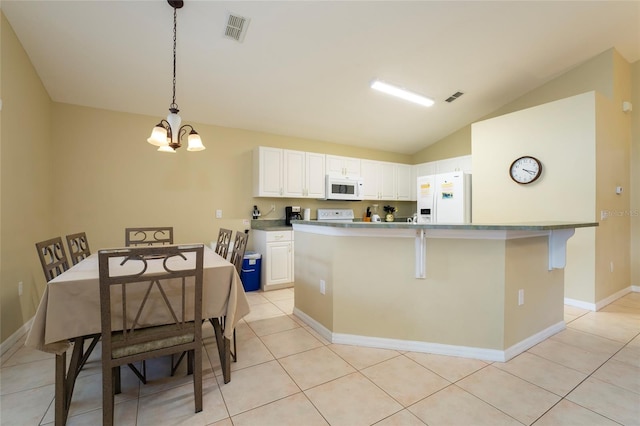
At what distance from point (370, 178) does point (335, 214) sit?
1.03m

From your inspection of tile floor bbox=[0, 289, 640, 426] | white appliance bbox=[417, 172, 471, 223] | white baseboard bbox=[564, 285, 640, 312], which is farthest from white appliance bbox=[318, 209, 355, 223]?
white baseboard bbox=[564, 285, 640, 312]

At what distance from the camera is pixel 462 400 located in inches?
67.4

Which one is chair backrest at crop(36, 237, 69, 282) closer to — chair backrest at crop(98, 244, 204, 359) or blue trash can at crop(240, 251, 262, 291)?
chair backrest at crop(98, 244, 204, 359)

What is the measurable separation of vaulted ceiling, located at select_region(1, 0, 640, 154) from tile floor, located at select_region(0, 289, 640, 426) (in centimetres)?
284

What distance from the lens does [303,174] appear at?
15.3 ft

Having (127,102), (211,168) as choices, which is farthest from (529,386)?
(127,102)

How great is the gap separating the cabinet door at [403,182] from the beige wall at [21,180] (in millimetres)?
5471

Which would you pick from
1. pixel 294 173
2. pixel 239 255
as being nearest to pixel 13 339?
pixel 239 255

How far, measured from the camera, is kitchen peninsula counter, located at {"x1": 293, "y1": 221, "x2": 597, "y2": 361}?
216 centimetres

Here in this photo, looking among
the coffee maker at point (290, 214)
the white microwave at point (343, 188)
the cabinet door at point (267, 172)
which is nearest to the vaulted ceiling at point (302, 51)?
the cabinet door at point (267, 172)

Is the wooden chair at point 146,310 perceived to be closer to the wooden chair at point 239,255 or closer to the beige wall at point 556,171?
the wooden chair at point 239,255

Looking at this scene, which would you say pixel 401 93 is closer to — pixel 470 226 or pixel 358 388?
pixel 470 226

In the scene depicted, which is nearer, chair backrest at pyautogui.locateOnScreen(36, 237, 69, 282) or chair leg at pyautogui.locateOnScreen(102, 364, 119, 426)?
chair leg at pyautogui.locateOnScreen(102, 364, 119, 426)

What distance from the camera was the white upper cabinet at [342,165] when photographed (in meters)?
4.91
